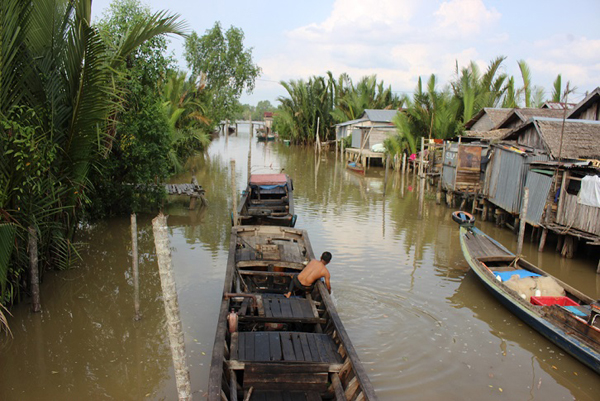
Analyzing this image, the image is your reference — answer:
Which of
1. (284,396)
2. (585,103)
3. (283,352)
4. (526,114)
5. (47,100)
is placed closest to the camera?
(284,396)

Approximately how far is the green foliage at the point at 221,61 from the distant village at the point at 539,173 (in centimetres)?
2352

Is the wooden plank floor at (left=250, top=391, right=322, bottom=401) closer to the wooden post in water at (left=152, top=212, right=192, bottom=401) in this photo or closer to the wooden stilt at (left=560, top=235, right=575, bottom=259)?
the wooden post in water at (left=152, top=212, right=192, bottom=401)

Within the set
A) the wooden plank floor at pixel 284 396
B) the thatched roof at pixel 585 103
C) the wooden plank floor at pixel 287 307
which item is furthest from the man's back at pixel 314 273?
the thatched roof at pixel 585 103

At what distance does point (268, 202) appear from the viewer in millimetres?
13789

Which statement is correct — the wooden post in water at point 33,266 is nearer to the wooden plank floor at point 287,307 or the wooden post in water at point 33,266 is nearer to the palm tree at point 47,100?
the palm tree at point 47,100

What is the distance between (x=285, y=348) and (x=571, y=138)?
10294 mm

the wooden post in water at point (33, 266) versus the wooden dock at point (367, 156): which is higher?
the wooden dock at point (367, 156)

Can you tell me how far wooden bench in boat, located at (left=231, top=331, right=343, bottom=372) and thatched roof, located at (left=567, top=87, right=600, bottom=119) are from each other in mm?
12559

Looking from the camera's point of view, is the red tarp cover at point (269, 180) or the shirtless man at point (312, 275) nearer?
the shirtless man at point (312, 275)

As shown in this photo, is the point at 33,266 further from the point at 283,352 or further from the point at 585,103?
the point at 585,103

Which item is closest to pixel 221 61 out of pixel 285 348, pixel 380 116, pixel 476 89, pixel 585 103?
pixel 380 116

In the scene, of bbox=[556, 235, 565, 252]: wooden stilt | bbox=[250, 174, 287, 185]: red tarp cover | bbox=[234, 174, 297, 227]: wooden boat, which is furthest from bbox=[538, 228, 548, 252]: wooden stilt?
bbox=[250, 174, 287, 185]: red tarp cover

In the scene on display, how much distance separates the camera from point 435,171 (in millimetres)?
21609

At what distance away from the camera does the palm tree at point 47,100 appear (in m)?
6.14
